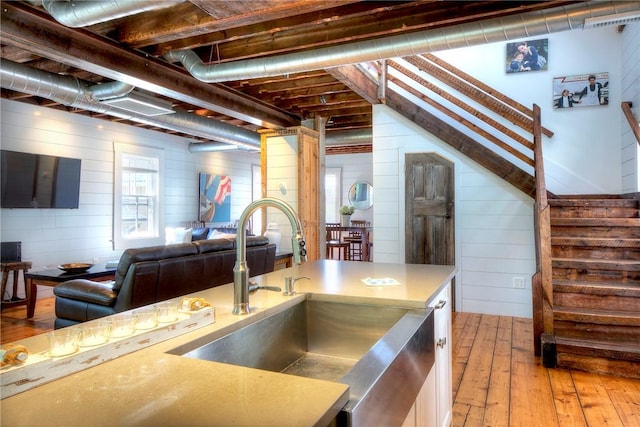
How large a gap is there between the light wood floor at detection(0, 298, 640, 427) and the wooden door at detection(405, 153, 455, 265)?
1.26m

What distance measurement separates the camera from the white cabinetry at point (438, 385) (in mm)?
1543

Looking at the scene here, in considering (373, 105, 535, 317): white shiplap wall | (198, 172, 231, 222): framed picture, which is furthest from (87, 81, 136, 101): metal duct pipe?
(198, 172, 231, 222): framed picture

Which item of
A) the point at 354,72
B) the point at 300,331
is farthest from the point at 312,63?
the point at 300,331

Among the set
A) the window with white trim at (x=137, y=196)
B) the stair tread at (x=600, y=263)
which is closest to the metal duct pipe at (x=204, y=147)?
the window with white trim at (x=137, y=196)

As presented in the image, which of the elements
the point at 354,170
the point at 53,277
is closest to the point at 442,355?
the point at 53,277

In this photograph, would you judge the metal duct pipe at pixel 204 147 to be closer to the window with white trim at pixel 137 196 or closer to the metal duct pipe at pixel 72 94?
the window with white trim at pixel 137 196

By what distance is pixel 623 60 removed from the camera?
513cm

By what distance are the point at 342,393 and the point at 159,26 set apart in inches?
133

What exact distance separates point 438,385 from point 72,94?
4756mm

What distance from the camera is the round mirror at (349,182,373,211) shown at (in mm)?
10383

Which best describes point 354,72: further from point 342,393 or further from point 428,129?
point 342,393

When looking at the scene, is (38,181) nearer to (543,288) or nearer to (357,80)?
(357,80)

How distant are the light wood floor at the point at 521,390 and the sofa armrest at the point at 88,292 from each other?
0.82m

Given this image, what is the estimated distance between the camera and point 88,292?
356 cm
